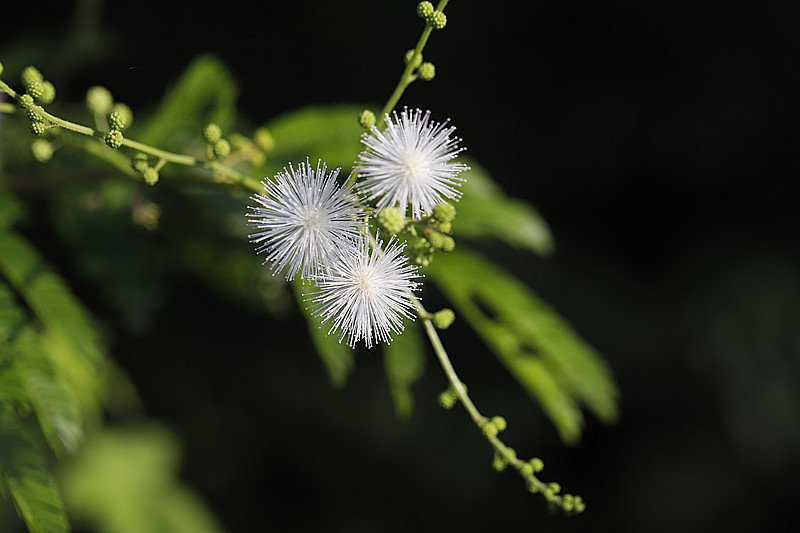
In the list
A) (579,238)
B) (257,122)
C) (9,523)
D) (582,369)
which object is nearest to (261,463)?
(9,523)

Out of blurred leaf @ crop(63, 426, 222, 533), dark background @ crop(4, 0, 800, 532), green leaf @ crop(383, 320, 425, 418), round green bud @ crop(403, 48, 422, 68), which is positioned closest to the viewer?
round green bud @ crop(403, 48, 422, 68)

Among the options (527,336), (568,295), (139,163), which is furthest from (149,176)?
(568,295)

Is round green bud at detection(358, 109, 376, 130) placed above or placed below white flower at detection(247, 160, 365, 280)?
above

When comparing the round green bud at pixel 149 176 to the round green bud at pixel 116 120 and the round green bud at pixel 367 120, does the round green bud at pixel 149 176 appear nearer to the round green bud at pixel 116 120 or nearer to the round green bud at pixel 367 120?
the round green bud at pixel 116 120

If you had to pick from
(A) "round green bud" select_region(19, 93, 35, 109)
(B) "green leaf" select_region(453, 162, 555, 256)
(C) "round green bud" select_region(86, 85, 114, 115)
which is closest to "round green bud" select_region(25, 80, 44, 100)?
(A) "round green bud" select_region(19, 93, 35, 109)

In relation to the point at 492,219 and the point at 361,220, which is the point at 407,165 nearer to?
the point at 361,220

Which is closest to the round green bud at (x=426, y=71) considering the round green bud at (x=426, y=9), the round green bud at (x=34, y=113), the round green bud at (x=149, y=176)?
the round green bud at (x=426, y=9)

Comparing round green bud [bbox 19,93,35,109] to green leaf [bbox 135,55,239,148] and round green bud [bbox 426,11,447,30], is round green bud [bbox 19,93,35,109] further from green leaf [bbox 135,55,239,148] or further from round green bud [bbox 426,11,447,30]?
green leaf [bbox 135,55,239,148]
